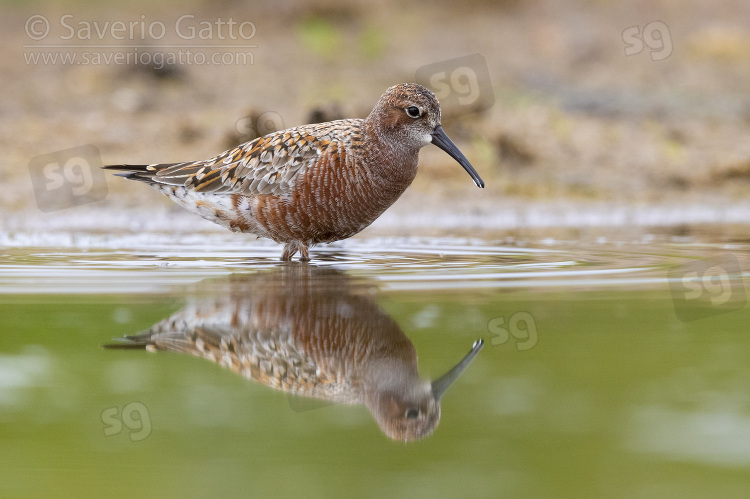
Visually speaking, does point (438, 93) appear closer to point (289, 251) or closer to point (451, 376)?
point (289, 251)

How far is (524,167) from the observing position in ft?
45.9

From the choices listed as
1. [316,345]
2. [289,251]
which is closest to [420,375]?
[316,345]

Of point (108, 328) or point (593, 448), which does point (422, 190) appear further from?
point (593, 448)

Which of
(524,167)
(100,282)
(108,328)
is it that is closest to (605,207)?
(524,167)

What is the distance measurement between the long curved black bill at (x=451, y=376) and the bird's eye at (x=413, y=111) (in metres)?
3.61

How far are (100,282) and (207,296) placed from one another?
909 mm

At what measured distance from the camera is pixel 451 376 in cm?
448

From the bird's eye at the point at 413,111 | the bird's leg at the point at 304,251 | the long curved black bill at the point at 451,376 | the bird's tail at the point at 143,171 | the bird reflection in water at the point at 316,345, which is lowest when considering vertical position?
the long curved black bill at the point at 451,376

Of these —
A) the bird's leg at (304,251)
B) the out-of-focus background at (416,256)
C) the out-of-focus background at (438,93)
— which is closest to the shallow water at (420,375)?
the out-of-focus background at (416,256)

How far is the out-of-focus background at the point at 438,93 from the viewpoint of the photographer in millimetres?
12883

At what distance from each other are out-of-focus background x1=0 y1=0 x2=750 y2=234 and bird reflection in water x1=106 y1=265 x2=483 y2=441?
227 inches

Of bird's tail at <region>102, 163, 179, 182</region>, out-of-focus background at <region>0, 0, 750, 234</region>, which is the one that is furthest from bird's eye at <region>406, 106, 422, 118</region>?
out-of-focus background at <region>0, 0, 750, 234</region>

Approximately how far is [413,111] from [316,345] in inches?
150

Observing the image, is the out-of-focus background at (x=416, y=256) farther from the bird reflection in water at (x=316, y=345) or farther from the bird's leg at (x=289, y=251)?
the bird's leg at (x=289, y=251)
